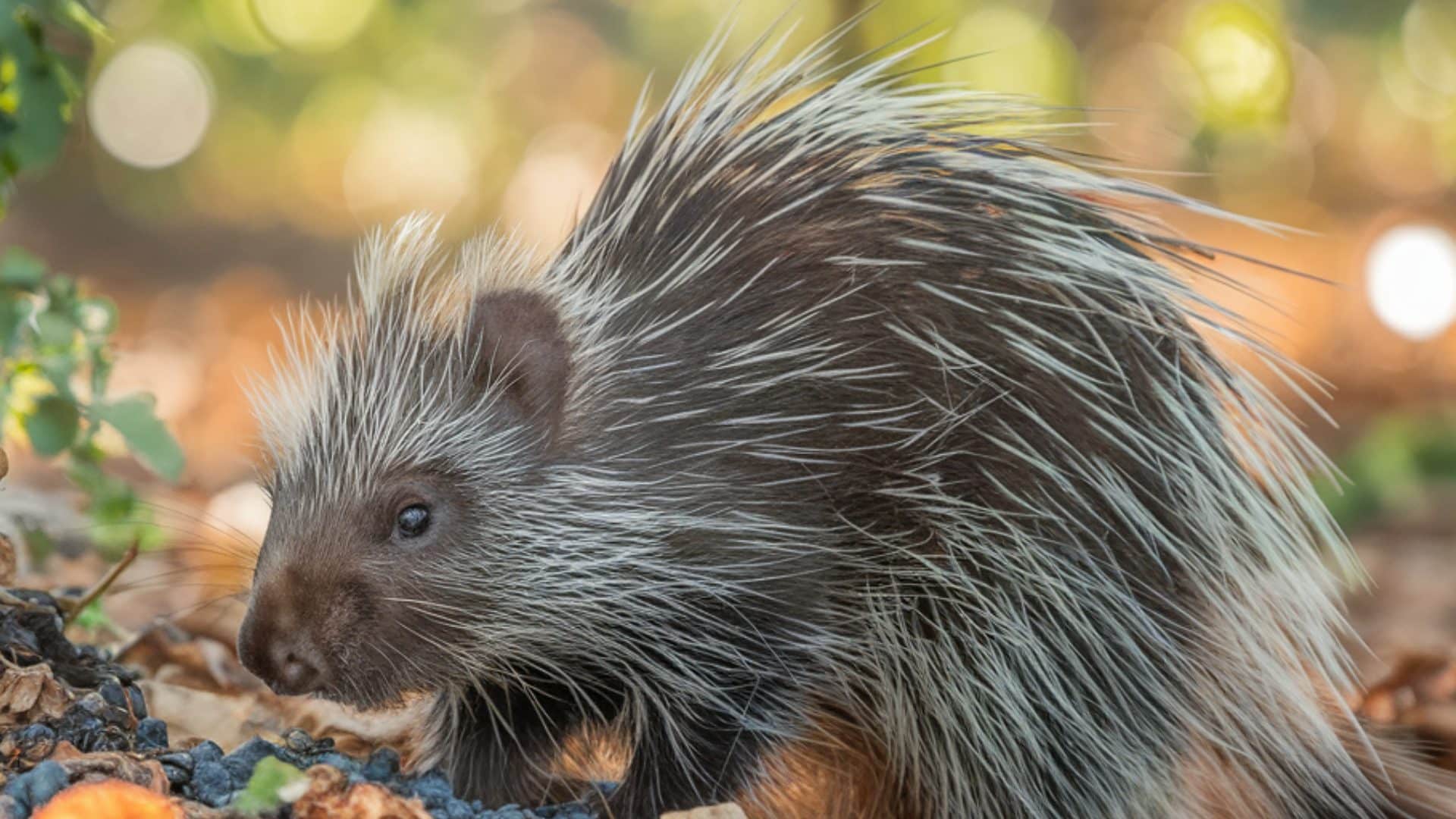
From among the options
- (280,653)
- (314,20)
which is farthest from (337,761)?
(314,20)

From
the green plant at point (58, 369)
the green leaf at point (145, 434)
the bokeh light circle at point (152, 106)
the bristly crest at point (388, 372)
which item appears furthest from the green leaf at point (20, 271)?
the bokeh light circle at point (152, 106)

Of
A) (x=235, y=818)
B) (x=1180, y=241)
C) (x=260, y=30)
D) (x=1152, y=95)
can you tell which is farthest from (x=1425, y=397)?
(x=235, y=818)

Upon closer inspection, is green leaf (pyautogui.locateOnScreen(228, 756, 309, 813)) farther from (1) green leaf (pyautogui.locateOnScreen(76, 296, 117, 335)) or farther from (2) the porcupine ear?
(1) green leaf (pyautogui.locateOnScreen(76, 296, 117, 335))

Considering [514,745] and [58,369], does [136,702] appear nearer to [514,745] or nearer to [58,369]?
[514,745]

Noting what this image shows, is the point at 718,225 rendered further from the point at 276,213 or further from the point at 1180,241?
the point at 276,213

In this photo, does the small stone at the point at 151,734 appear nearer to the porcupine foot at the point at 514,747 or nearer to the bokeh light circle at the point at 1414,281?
the porcupine foot at the point at 514,747

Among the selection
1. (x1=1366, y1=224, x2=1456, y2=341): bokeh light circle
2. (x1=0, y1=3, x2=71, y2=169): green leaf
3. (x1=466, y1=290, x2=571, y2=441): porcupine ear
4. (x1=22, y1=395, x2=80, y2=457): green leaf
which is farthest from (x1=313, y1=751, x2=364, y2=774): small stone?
(x1=1366, y1=224, x2=1456, y2=341): bokeh light circle
